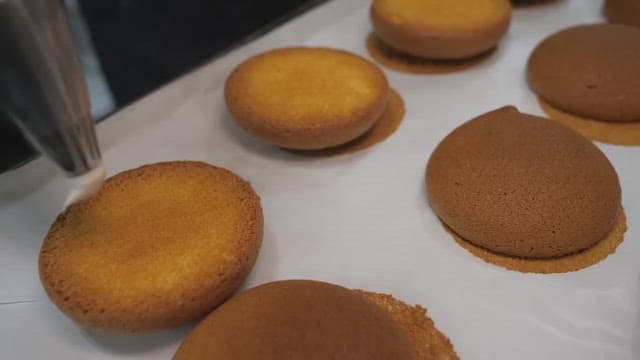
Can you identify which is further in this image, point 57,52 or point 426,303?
point 426,303

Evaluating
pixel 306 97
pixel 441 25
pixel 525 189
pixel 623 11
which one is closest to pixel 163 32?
pixel 306 97

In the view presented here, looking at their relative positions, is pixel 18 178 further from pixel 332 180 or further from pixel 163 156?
pixel 332 180

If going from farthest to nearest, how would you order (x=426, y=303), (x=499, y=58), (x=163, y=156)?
(x=499, y=58), (x=163, y=156), (x=426, y=303)

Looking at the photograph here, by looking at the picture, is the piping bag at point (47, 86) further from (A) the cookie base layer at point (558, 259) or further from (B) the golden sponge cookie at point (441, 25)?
(B) the golden sponge cookie at point (441, 25)

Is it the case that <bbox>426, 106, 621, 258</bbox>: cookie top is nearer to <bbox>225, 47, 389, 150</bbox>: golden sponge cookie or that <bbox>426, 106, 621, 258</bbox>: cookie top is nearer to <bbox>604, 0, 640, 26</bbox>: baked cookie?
<bbox>225, 47, 389, 150</bbox>: golden sponge cookie

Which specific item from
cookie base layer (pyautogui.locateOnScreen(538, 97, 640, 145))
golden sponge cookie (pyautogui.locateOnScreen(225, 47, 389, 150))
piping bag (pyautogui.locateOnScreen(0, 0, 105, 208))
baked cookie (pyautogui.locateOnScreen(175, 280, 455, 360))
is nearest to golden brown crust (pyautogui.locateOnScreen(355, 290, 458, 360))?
baked cookie (pyautogui.locateOnScreen(175, 280, 455, 360))

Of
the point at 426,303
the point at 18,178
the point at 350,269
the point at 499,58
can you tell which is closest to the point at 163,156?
the point at 18,178
